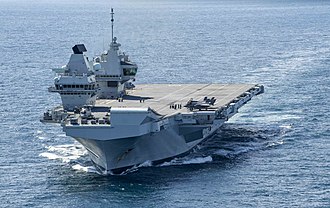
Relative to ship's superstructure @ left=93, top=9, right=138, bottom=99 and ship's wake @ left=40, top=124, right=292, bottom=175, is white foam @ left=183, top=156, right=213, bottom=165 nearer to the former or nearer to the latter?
ship's wake @ left=40, top=124, right=292, bottom=175

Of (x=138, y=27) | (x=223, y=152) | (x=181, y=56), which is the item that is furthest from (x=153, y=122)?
(x=138, y=27)

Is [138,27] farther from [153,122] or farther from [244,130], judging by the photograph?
[153,122]

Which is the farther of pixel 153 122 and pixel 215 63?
pixel 215 63

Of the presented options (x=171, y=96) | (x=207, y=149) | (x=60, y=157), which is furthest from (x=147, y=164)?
(x=171, y=96)

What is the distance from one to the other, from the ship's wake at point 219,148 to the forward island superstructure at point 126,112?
70cm

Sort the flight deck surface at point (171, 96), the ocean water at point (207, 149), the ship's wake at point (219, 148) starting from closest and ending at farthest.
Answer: the ocean water at point (207, 149) < the ship's wake at point (219, 148) < the flight deck surface at point (171, 96)

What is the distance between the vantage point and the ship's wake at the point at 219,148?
62.4m

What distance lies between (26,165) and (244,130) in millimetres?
19868

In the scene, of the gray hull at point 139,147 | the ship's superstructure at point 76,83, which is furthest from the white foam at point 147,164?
the ship's superstructure at point 76,83

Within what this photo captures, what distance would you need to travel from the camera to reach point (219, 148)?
67312 millimetres

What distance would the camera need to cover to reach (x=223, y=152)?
65.8m

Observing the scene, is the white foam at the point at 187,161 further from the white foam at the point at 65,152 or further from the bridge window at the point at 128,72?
the bridge window at the point at 128,72

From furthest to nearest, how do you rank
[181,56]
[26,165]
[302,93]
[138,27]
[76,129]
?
[138,27], [181,56], [302,93], [26,165], [76,129]

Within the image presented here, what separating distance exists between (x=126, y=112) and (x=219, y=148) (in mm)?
12425
